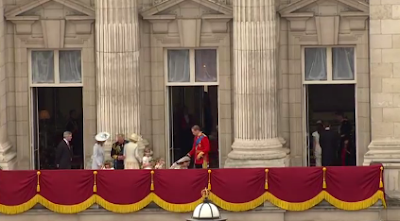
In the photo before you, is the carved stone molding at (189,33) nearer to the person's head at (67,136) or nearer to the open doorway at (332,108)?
the open doorway at (332,108)

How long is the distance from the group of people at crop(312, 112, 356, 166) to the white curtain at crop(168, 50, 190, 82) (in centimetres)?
475

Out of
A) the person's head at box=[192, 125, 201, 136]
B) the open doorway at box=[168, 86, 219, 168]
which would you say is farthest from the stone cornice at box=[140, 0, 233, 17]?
the person's head at box=[192, 125, 201, 136]

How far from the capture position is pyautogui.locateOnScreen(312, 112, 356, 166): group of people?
76250mm

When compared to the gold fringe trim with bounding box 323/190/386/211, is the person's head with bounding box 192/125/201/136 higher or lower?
higher

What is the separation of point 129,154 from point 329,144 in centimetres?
700

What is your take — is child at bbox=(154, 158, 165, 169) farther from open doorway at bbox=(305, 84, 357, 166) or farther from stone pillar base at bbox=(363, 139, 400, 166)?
stone pillar base at bbox=(363, 139, 400, 166)

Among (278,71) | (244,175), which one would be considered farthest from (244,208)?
(278,71)

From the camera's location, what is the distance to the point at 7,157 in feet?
248

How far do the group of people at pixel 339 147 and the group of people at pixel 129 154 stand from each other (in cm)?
396

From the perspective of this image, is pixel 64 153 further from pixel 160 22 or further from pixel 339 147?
pixel 339 147

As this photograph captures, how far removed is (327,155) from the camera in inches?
3002

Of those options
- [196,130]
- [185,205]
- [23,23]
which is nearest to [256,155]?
[196,130]

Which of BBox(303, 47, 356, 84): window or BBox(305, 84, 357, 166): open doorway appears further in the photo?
BBox(305, 84, 357, 166): open doorway

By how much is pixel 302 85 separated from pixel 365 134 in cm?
261
